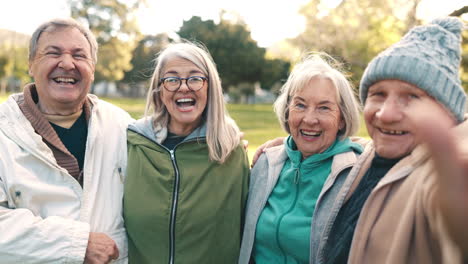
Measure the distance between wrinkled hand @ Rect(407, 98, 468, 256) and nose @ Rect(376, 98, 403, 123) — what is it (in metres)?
0.68

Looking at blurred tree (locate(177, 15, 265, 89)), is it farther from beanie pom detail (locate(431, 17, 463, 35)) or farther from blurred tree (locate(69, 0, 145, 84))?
beanie pom detail (locate(431, 17, 463, 35))

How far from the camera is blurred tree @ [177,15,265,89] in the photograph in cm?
4191

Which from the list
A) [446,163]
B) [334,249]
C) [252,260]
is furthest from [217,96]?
[446,163]

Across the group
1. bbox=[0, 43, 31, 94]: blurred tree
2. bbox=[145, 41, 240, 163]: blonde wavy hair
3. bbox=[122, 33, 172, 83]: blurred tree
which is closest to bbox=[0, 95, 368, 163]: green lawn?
bbox=[145, 41, 240, 163]: blonde wavy hair

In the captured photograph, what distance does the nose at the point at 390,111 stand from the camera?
195 centimetres

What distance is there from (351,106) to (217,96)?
3.76ft

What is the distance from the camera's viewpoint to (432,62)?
6.05ft

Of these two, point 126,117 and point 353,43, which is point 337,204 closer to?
point 126,117

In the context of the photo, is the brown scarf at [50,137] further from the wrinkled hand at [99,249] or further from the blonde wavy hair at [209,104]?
the blonde wavy hair at [209,104]

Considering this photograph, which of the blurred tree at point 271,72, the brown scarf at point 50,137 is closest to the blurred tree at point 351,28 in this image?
the blurred tree at point 271,72

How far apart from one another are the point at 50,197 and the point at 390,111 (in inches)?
93.6

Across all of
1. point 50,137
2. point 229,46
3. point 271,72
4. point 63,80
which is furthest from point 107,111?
point 271,72

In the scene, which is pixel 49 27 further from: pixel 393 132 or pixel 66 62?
pixel 393 132

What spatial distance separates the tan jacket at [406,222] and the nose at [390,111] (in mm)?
180
